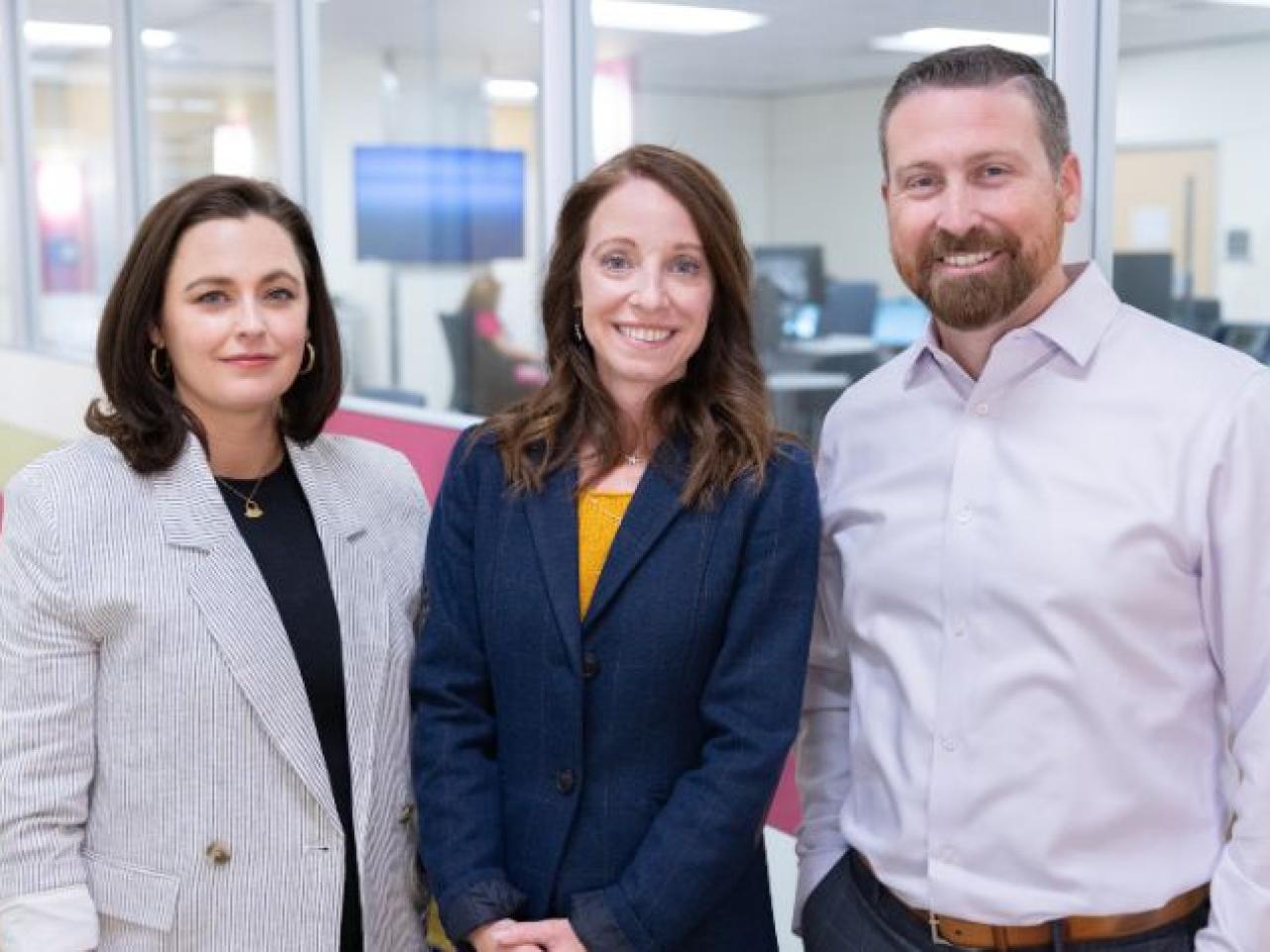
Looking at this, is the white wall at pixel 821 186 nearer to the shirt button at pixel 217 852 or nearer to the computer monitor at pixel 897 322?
the computer monitor at pixel 897 322

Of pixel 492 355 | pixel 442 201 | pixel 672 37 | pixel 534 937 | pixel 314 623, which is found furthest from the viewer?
pixel 672 37

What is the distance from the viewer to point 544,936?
5.93 feet

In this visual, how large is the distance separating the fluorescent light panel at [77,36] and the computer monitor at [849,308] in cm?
464

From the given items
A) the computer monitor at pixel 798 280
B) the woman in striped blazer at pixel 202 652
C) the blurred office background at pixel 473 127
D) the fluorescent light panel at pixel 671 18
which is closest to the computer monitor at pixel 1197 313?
the blurred office background at pixel 473 127

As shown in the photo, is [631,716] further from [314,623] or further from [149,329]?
[149,329]

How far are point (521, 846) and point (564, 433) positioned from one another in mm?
515

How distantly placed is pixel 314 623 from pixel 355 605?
2.3 inches

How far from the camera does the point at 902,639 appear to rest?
1.82m

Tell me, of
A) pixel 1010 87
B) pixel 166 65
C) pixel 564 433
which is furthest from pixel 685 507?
pixel 166 65

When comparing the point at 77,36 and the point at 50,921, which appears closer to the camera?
the point at 50,921

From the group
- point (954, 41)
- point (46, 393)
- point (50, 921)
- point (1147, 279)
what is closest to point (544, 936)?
point (50, 921)

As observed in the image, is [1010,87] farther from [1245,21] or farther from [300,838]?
[1245,21]

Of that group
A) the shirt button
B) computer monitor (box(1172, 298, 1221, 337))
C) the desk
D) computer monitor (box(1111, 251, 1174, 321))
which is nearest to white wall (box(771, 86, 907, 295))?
the desk

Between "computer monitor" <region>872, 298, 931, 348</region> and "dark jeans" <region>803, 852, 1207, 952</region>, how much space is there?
7.95 metres
